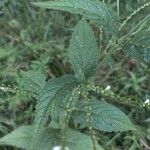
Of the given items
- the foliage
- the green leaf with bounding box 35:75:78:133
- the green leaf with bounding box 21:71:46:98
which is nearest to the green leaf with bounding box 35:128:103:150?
the foliage

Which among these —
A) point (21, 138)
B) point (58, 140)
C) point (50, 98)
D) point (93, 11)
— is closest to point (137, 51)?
point (93, 11)

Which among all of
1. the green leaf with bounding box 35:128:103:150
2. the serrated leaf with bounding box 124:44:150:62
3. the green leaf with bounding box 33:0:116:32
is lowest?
the green leaf with bounding box 35:128:103:150

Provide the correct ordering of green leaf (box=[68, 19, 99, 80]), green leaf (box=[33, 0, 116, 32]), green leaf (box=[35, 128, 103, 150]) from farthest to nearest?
green leaf (box=[35, 128, 103, 150]) < green leaf (box=[68, 19, 99, 80]) < green leaf (box=[33, 0, 116, 32])

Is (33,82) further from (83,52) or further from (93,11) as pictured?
(93,11)

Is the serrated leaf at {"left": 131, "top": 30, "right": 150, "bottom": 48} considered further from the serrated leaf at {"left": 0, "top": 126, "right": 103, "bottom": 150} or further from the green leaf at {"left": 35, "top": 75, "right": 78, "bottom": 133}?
the serrated leaf at {"left": 0, "top": 126, "right": 103, "bottom": 150}

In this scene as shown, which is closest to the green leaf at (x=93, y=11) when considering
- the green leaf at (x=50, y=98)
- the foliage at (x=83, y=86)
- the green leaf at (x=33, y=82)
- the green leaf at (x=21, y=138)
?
the foliage at (x=83, y=86)

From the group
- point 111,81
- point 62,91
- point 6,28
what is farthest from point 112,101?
point 62,91

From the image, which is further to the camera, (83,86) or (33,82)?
(33,82)

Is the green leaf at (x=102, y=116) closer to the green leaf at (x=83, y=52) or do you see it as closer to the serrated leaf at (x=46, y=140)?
the green leaf at (x=83, y=52)

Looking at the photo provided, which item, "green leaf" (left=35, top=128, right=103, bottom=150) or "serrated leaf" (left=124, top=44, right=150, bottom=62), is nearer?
"serrated leaf" (left=124, top=44, right=150, bottom=62)
